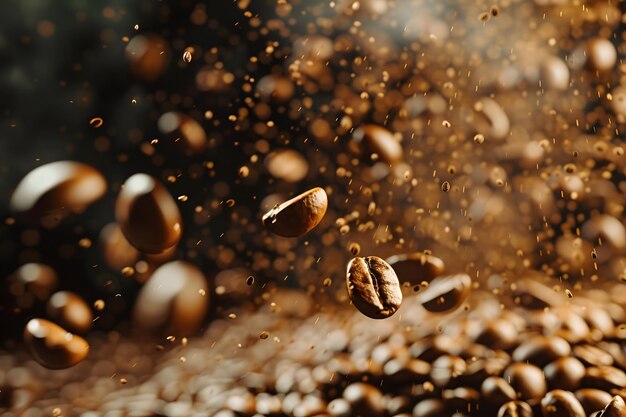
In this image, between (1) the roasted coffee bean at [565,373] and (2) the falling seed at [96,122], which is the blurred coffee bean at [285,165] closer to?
(2) the falling seed at [96,122]

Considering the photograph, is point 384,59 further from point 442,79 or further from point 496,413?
point 496,413

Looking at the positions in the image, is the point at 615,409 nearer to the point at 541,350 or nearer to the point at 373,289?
the point at 541,350

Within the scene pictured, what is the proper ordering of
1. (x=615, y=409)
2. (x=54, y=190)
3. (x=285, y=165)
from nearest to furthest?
(x=615, y=409) < (x=54, y=190) < (x=285, y=165)

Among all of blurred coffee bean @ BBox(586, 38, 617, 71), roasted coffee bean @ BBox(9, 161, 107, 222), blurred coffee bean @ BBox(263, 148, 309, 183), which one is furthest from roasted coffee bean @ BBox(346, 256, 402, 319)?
blurred coffee bean @ BBox(586, 38, 617, 71)

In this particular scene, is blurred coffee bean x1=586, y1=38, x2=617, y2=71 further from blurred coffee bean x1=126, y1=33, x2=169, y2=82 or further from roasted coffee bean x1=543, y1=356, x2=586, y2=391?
blurred coffee bean x1=126, y1=33, x2=169, y2=82

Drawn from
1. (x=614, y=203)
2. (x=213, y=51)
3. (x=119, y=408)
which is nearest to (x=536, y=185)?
(x=614, y=203)

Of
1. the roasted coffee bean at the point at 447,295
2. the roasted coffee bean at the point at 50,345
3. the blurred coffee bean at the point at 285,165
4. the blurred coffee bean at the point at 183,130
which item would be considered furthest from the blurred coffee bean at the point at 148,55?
the roasted coffee bean at the point at 447,295

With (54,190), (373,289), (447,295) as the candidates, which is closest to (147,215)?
(54,190)
